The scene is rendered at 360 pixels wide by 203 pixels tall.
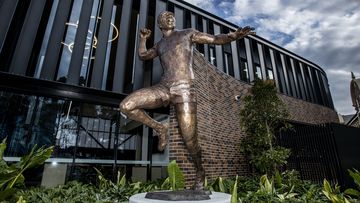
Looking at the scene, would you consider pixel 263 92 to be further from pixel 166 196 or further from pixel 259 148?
pixel 166 196

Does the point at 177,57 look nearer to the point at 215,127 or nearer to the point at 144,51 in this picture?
the point at 144,51

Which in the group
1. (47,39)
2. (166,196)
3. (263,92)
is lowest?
(166,196)

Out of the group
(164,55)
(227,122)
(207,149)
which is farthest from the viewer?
(227,122)

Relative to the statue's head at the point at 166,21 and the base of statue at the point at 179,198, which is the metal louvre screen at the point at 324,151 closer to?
the base of statue at the point at 179,198

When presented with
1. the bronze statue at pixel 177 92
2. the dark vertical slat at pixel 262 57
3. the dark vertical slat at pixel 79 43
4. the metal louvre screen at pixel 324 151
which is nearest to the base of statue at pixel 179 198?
the bronze statue at pixel 177 92

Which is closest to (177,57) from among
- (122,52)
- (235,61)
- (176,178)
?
(176,178)

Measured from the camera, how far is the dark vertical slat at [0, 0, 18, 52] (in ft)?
16.7

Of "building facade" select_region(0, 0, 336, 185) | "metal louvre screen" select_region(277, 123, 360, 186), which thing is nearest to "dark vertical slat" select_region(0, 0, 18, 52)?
"building facade" select_region(0, 0, 336, 185)

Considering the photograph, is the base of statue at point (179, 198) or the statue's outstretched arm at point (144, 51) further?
the statue's outstretched arm at point (144, 51)

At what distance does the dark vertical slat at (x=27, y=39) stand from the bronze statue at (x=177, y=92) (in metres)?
3.87

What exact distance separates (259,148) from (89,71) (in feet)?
20.3

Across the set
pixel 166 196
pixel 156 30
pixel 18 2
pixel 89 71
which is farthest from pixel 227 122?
pixel 18 2

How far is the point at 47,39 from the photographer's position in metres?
5.92

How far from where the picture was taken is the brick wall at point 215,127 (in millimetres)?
6327
